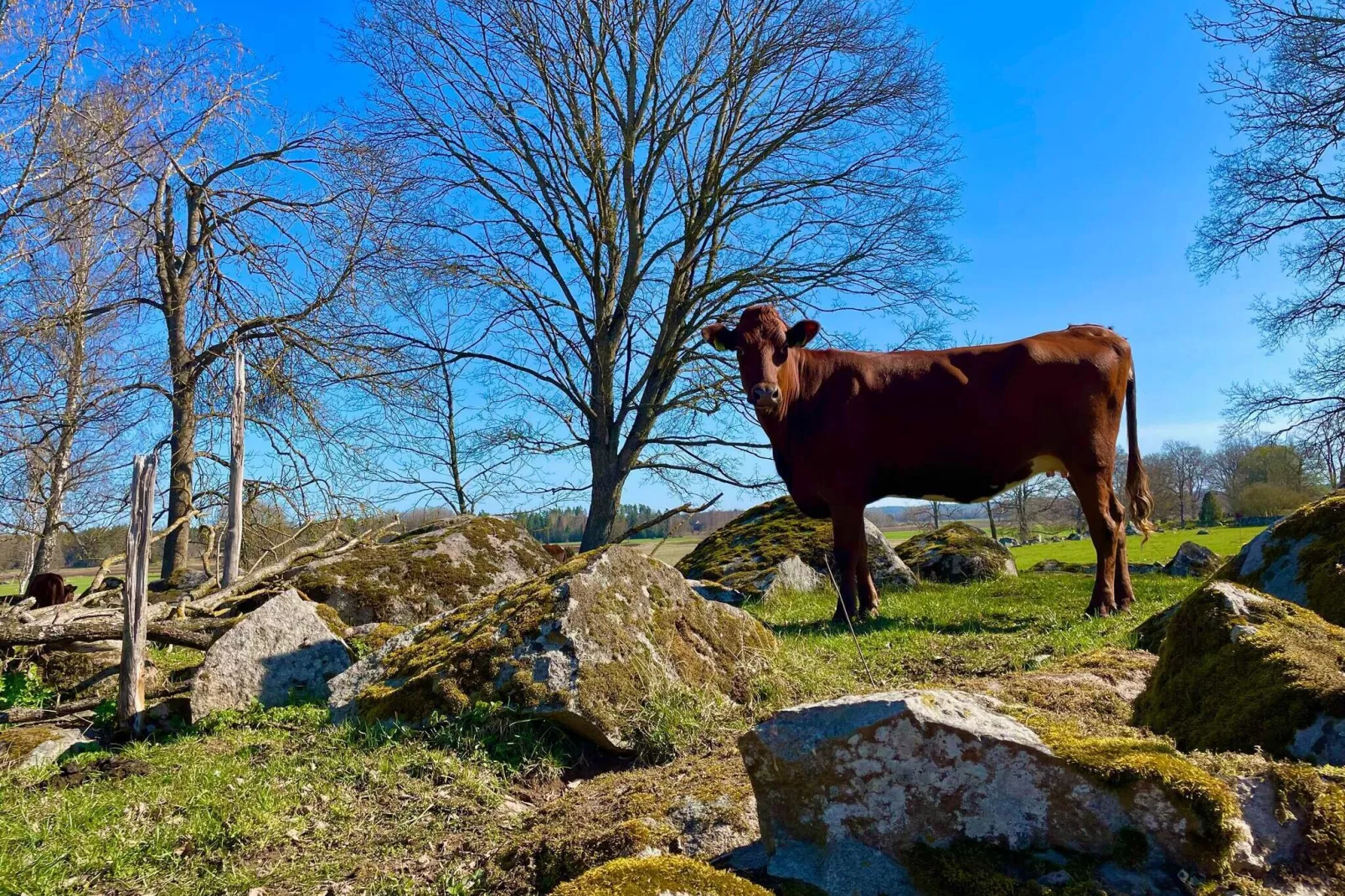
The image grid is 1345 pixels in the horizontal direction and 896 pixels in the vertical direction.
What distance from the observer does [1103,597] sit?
8.18 metres

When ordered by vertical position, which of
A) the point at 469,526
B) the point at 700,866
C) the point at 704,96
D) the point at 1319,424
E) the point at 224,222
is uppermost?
the point at 704,96

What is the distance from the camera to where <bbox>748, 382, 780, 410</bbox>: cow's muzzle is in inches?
294

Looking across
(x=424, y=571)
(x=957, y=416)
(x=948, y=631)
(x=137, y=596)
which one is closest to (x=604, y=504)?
(x=424, y=571)

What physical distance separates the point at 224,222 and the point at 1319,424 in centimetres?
2333

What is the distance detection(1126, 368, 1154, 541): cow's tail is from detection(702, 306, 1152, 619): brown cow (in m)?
0.15

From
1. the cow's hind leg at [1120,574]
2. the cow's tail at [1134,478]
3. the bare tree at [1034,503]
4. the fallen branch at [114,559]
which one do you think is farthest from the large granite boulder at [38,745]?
the bare tree at [1034,503]

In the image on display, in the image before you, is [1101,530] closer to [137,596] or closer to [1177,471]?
[137,596]

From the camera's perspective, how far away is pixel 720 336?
324 inches

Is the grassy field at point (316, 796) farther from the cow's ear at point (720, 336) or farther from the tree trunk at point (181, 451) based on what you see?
the tree trunk at point (181, 451)

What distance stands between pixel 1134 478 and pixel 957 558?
3.70 m

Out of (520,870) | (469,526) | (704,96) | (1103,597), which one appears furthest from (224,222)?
(1103,597)

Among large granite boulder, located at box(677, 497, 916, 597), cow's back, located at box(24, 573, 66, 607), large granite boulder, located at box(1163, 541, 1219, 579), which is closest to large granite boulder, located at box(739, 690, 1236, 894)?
large granite boulder, located at box(677, 497, 916, 597)

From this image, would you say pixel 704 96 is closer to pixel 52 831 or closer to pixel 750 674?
pixel 750 674

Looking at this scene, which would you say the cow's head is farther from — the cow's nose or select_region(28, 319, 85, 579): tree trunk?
select_region(28, 319, 85, 579): tree trunk
